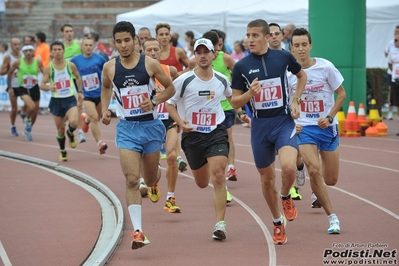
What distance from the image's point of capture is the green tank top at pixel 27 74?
19406 millimetres

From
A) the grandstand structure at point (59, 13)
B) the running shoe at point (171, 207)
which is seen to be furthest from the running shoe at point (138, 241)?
the grandstand structure at point (59, 13)

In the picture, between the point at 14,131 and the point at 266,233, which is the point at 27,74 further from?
the point at 266,233

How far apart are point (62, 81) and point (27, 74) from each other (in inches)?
158

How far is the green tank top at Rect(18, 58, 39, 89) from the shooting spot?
19406 millimetres

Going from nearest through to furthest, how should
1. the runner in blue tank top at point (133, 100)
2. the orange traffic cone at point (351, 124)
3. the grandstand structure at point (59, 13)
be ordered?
1. the runner in blue tank top at point (133, 100)
2. the orange traffic cone at point (351, 124)
3. the grandstand structure at point (59, 13)

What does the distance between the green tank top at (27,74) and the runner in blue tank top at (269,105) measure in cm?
1153

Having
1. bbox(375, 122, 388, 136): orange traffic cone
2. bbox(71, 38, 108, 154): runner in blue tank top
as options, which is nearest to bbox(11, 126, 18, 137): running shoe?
bbox(71, 38, 108, 154): runner in blue tank top

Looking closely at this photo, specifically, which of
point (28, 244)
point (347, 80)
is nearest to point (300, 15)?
point (347, 80)

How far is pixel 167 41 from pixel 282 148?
4511mm

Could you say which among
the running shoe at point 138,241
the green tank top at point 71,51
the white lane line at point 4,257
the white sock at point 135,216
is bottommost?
the white lane line at point 4,257

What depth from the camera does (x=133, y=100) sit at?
864 centimetres

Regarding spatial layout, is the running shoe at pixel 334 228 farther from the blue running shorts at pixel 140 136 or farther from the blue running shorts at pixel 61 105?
the blue running shorts at pixel 61 105

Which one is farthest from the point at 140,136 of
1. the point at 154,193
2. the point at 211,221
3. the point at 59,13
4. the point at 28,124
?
the point at 59,13

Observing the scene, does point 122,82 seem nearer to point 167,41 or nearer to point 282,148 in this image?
point 282,148
